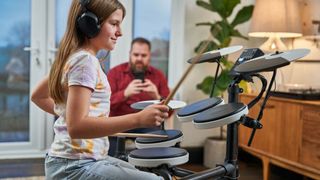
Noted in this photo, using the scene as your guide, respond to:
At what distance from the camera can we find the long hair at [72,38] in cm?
120

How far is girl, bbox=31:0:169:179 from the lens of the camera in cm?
110

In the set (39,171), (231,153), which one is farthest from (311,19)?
(39,171)

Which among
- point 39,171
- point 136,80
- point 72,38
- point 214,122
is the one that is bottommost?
point 39,171

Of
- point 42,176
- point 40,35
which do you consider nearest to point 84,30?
point 42,176

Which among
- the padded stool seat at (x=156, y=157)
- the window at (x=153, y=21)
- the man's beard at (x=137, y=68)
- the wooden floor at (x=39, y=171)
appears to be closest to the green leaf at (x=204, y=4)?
the window at (x=153, y=21)

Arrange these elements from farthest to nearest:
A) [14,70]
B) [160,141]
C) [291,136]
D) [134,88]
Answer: [14,70]
[134,88]
[291,136]
[160,141]

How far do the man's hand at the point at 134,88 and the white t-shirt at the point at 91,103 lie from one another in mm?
1449

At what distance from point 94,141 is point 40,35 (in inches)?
97.7

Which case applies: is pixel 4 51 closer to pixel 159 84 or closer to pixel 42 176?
pixel 42 176

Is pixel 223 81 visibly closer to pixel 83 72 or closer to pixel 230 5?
pixel 230 5

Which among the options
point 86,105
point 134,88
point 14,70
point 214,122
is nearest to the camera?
point 86,105

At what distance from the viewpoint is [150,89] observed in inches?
111

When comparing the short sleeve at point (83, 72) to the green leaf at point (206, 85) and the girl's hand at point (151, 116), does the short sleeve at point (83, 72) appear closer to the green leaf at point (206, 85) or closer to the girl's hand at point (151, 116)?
the girl's hand at point (151, 116)

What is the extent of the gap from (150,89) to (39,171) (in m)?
1.23
